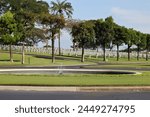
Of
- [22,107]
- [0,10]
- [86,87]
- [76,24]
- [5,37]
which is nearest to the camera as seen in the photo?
[22,107]

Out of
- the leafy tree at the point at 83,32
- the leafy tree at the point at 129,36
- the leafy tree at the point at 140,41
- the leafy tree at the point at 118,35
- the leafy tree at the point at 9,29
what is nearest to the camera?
the leafy tree at the point at 9,29

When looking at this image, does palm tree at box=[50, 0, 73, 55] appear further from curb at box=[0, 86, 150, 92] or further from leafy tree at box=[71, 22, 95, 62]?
curb at box=[0, 86, 150, 92]

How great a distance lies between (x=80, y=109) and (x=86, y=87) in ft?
48.4

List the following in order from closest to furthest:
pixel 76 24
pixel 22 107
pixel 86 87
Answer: pixel 22 107 < pixel 86 87 < pixel 76 24

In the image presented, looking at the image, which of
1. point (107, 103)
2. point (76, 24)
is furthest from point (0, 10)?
point (107, 103)

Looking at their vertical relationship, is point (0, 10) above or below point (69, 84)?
above

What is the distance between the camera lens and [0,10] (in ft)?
364

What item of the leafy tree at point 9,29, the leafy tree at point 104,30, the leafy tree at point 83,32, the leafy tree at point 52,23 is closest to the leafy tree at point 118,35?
the leafy tree at point 104,30

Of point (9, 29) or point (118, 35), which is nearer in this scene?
point (9, 29)

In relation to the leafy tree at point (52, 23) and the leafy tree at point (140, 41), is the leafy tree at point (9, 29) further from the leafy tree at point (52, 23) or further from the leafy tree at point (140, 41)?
the leafy tree at point (140, 41)

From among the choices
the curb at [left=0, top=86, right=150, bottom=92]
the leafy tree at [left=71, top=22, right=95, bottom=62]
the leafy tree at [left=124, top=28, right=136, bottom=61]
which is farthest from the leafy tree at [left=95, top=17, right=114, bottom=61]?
the curb at [left=0, top=86, right=150, bottom=92]

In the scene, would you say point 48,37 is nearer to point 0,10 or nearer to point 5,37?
point 5,37

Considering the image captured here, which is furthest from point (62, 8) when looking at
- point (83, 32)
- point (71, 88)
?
point (71, 88)

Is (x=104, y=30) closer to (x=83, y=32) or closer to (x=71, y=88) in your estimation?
(x=83, y=32)
